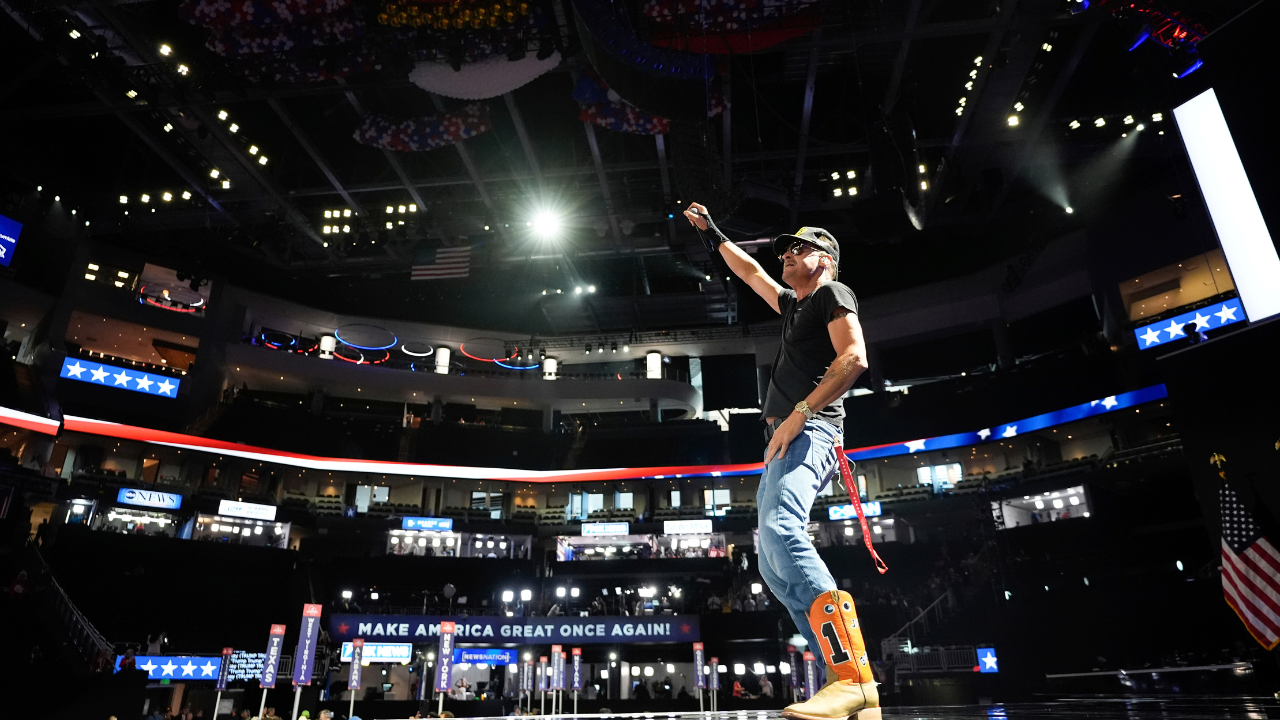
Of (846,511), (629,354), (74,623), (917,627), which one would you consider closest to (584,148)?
(629,354)

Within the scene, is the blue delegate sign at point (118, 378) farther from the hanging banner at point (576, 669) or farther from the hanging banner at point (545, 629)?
the hanging banner at point (576, 669)

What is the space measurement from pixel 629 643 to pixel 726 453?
37.3ft

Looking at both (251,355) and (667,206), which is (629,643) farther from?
(251,355)

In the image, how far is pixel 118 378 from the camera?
1013 inches

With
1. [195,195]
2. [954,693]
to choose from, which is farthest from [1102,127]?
[195,195]

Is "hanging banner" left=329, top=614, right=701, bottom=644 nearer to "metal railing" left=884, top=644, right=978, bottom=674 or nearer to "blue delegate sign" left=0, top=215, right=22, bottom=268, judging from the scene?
"metal railing" left=884, top=644, right=978, bottom=674

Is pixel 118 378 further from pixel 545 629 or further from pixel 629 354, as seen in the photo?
pixel 629 354

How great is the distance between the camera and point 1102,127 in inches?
692

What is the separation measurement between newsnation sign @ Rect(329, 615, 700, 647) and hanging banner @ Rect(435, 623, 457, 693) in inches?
314

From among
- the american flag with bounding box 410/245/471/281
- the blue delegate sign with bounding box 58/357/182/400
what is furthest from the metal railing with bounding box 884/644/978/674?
the blue delegate sign with bounding box 58/357/182/400

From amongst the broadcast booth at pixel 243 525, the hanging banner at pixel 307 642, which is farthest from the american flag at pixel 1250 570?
the broadcast booth at pixel 243 525

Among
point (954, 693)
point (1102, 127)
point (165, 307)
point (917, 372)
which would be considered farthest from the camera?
point (917, 372)

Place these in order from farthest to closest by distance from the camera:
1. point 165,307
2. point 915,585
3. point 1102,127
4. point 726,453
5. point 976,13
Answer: point 726,453
point 165,307
point 915,585
point 1102,127
point 976,13

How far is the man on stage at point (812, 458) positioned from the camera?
2.33m
